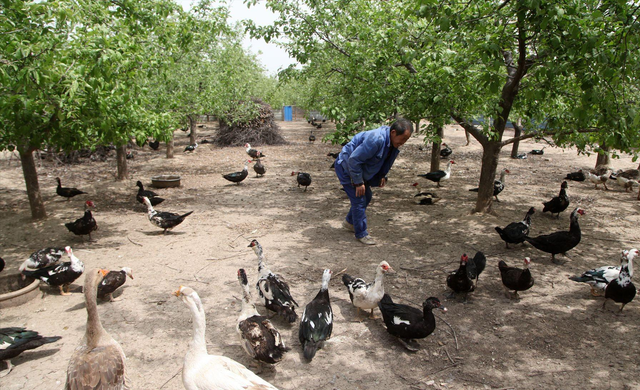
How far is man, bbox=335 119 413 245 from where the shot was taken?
645 cm

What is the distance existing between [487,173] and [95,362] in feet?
25.1

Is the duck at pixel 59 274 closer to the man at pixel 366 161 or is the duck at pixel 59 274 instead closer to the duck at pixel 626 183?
the man at pixel 366 161

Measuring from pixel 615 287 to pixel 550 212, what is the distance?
4726 millimetres

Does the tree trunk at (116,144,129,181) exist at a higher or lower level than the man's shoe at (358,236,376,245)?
higher

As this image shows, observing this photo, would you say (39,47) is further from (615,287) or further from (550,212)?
(550,212)

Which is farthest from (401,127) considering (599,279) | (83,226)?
(83,226)

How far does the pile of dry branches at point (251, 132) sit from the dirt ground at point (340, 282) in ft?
33.1

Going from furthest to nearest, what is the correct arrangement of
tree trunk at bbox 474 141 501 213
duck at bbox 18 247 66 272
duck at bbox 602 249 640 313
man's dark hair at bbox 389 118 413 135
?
tree trunk at bbox 474 141 501 213 < man's dark hair at bbox 389 118 413 135 < duck at bbox 18 247 66 272 < duck at bbox 602 249 640 313

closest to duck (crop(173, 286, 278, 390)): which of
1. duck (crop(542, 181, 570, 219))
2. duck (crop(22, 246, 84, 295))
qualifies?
duck (crop(22, 246, 84, 295))

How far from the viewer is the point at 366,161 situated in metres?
6.82

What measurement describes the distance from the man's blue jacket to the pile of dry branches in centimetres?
1541

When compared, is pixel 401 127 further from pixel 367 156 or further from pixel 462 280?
pixel 462 280

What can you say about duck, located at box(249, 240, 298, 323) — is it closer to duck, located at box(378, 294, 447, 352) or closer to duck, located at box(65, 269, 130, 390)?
duck, located at box(378, 294, 447, 352)

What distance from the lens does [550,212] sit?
9312mm
